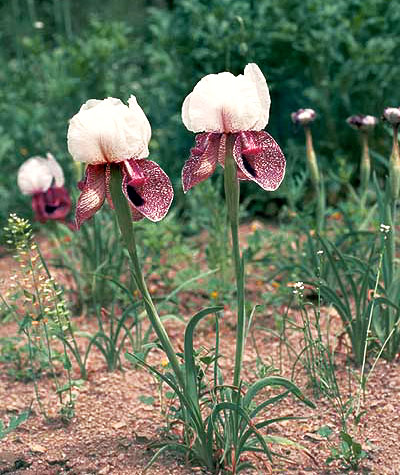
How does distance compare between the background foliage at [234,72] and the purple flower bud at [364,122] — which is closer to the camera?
the purple flower bud at [364,122]

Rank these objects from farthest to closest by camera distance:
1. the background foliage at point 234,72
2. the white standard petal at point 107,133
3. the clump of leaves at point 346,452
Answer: the background foliage at point 234,72, the clump of leaves at point 346,452, the white standard petal at point 107,133

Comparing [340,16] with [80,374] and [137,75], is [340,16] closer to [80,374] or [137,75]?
[137,75]

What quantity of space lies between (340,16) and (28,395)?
2960 millimetres

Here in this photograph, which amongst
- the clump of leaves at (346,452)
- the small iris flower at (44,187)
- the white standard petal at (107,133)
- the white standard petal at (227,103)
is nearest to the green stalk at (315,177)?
the small iris flower at (44,187)

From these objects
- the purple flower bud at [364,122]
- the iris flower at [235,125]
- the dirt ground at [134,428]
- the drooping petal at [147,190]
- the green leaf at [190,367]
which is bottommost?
the dirt ground at [134,428]

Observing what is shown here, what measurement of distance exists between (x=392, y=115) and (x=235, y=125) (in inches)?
36.6

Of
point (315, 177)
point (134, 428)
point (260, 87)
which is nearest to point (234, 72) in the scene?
point (315, 177)

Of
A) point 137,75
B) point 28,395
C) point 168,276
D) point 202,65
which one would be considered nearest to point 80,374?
point 28,395

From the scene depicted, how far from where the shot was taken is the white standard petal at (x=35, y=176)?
3.30m

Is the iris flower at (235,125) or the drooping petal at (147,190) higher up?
the iris flower at (235,125)

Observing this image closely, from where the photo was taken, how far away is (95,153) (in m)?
1.76

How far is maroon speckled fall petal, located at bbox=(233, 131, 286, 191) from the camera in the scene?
181 cm

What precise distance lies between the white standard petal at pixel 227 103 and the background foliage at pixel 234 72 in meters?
2.45

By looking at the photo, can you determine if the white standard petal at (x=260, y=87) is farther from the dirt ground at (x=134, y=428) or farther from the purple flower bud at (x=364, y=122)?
the purple flower bud at (x=364, y=122)
